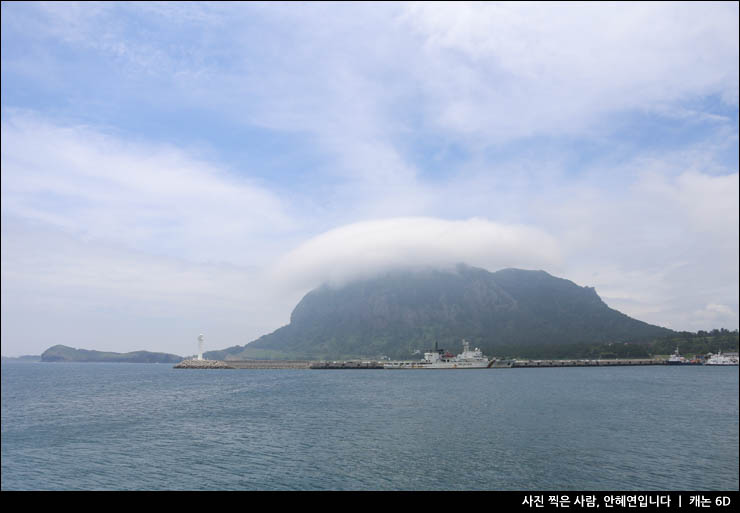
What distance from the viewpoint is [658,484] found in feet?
106

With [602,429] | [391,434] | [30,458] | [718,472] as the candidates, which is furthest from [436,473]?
[30,458]

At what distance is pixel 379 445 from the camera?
44094 millimetres

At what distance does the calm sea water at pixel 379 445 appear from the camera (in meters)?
34.0

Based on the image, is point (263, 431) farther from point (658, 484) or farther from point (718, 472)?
point (718, 472)

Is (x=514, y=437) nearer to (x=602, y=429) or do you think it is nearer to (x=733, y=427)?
(x=602, y=429)

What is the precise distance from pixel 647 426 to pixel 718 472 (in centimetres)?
1884

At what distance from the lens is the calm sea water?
3397 cm

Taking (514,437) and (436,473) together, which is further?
(514,437)

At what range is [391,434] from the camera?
162ft
